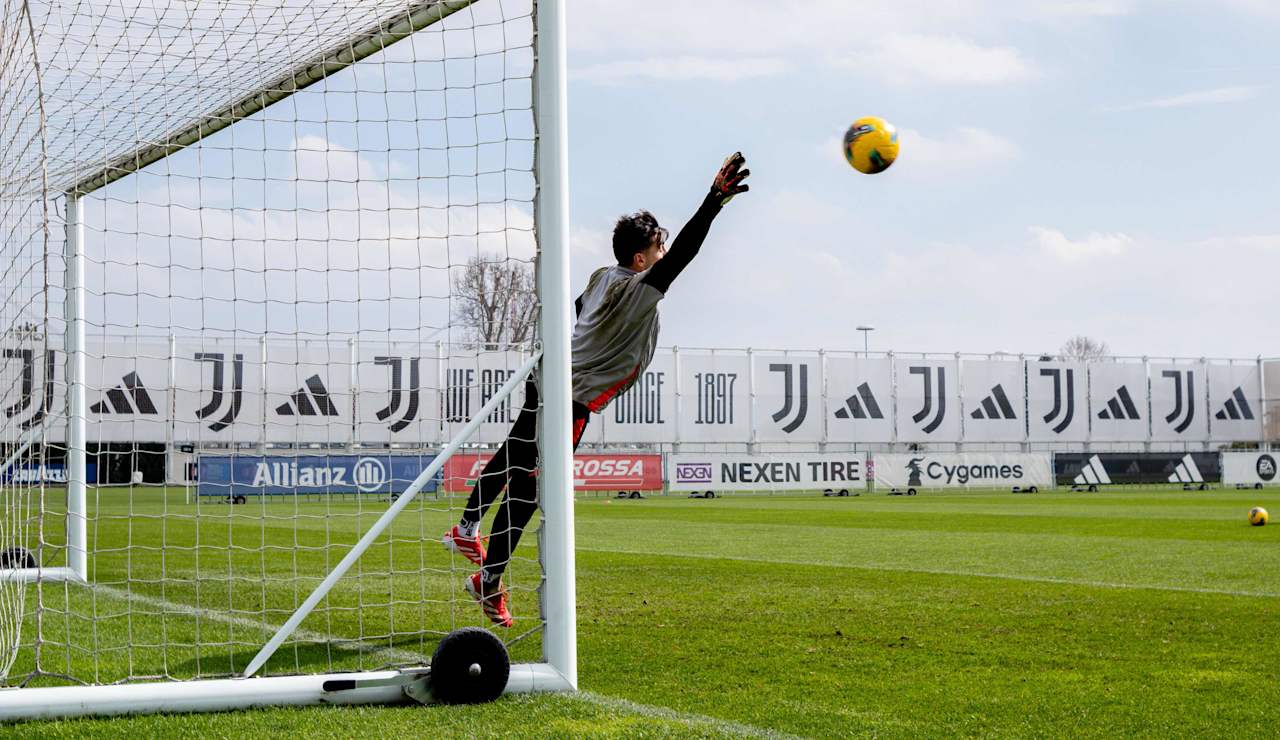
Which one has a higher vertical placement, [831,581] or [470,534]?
[470,534]

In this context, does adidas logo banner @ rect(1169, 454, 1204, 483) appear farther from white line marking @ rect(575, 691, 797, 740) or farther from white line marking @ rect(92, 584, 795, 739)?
white line marking @ rect(575, 691, 797, 740)

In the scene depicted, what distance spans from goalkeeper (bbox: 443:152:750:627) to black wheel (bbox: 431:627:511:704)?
34.3 inches

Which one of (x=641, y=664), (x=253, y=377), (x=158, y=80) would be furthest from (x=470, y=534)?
(x=253, y=377)

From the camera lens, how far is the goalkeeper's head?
18.1 feet

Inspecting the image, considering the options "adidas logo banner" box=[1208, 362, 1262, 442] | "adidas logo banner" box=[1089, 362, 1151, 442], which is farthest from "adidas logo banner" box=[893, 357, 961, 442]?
"adidas logo banner" box=[1208, 362, 1262, 442]

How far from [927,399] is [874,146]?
33283mm

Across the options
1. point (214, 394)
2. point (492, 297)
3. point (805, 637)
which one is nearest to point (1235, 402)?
point (214, 394)

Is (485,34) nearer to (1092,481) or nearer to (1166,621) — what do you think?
(1166,621)

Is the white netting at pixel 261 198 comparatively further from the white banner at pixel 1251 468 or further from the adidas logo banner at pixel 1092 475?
the white banner at pixel 1251 468

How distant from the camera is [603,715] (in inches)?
156

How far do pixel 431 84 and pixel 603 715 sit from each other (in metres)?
2.86

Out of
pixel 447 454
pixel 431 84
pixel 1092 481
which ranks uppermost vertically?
pixel 431 84

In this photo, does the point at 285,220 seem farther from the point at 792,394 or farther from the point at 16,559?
the point at 792,394

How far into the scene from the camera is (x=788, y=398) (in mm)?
39406
